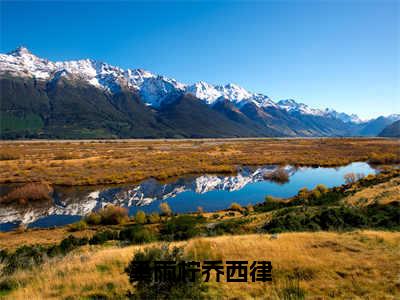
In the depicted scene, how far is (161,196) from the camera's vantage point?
33125 mm

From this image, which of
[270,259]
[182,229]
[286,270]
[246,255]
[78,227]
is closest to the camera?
[286,270]

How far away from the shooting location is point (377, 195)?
22.2 metres

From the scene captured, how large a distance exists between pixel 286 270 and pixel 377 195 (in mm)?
18264

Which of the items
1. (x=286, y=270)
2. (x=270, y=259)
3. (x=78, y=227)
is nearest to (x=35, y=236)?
(x=78, y=227)

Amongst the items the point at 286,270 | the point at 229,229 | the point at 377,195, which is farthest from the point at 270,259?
the point at 377,195

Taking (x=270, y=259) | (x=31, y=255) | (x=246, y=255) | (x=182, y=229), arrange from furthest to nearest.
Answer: (x=182, y=229) < (x=31, y=255) < (x=246, y=255) < (x=270, y=259)

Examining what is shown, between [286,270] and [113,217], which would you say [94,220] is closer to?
[113,217]

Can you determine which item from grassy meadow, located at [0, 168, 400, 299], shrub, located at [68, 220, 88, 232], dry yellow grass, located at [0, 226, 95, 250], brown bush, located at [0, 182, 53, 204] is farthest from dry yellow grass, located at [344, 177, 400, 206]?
brown bush, located at [0, 182, 53, 204]

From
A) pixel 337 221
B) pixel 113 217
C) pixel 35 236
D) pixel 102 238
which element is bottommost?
pixel 35 236

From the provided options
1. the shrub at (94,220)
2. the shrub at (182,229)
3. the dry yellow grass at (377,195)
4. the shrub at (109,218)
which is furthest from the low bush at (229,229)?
the shrub at (94,220)

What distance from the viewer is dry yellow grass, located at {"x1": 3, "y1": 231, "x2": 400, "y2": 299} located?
7.24 m

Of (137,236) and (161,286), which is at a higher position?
(161,286)

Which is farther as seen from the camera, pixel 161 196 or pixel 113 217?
pixel 161 196

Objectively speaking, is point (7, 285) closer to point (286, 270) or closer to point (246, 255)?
point (246, 255)
